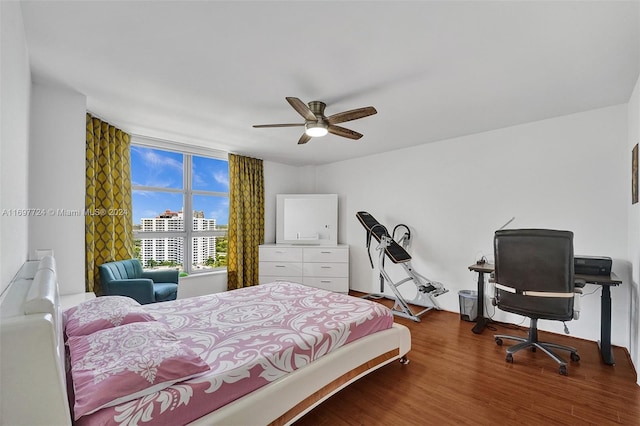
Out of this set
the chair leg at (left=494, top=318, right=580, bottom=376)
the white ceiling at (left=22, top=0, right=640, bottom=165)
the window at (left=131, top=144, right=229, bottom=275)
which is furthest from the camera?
the window at (left=131, top=144, right=229, bottom=275)

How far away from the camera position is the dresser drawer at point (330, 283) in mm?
5051

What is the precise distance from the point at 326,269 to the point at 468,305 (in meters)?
2.26

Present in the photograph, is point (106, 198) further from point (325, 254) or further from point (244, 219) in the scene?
point (325, 254)

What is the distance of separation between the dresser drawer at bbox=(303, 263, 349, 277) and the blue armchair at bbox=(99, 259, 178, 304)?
6.91ft

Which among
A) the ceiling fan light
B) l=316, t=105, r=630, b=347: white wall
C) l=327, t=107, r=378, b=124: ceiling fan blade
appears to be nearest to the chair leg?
l=316, t=105, r=630, b=347: white wall

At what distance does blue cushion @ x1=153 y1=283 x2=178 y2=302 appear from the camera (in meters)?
3.39

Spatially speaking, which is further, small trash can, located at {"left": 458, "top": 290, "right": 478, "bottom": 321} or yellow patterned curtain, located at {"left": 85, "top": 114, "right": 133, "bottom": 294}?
small trash can, located at {"left": 458, "top": 290, "right": 478, "bottom": 321}

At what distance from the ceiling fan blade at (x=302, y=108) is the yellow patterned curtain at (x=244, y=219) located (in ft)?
8.92

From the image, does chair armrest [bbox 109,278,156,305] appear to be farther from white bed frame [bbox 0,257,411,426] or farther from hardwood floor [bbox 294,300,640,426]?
hardwood floor [bbox 294,300,640,426]

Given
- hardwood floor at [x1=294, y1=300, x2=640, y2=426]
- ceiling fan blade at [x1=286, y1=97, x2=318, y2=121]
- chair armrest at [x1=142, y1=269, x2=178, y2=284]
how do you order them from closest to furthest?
hardwood floor at [x1=294, y1=300, x2=640, y2=426]
ceiling fan blade at [x1=286, y1=97, x2=318, y2=121]
chair armrest at [x1=142, y1=269, x2=178, y2=284]

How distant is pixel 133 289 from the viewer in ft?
10.3

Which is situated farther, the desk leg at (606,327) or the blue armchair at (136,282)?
the blue armchair at (136,282)

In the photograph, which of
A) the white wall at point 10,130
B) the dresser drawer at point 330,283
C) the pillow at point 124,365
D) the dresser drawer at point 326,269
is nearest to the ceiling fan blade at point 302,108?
the white wall at point 10,130

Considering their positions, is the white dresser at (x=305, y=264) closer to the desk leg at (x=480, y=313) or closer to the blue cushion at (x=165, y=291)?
the blue cushion at (x=165, y=291)
